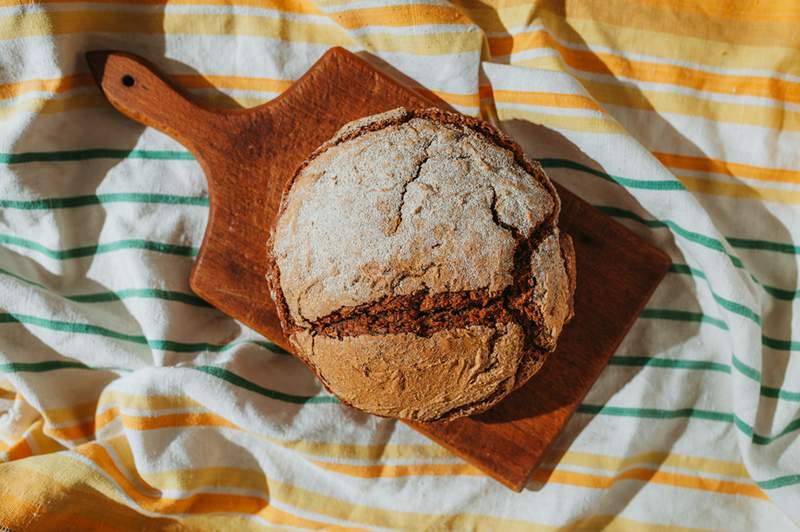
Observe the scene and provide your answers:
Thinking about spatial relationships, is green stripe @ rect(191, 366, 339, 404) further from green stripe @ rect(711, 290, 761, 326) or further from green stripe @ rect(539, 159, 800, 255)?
green stripe @ rect(711, 290, 761, 326)

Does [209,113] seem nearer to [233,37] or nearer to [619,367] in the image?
[233,37]

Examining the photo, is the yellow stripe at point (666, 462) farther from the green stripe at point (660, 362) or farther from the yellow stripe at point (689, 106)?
the yellow stripe at point (689, 106)

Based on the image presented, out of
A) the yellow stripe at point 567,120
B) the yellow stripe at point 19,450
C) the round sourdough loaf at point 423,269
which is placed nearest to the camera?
the round sourdough loaf at point 423,269

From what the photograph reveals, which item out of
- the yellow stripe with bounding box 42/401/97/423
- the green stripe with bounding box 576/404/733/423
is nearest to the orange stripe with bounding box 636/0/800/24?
the green stripe with bounding box 576/404/733/423

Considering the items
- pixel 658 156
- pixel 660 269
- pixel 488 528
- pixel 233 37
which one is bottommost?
pixel 488 528

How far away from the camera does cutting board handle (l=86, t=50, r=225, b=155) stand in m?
1.56

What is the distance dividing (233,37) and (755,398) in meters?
1.49

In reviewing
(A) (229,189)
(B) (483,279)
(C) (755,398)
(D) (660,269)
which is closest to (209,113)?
(A) (229,189)

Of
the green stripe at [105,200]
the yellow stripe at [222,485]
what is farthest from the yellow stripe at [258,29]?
the yellow stripe at [222,485]

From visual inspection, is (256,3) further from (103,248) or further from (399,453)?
(399,453)

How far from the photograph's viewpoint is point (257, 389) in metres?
1.64

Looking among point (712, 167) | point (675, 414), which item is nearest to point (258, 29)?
point (712, 167)

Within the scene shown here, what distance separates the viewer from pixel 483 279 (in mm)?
1192

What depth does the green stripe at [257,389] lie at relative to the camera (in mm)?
1616
